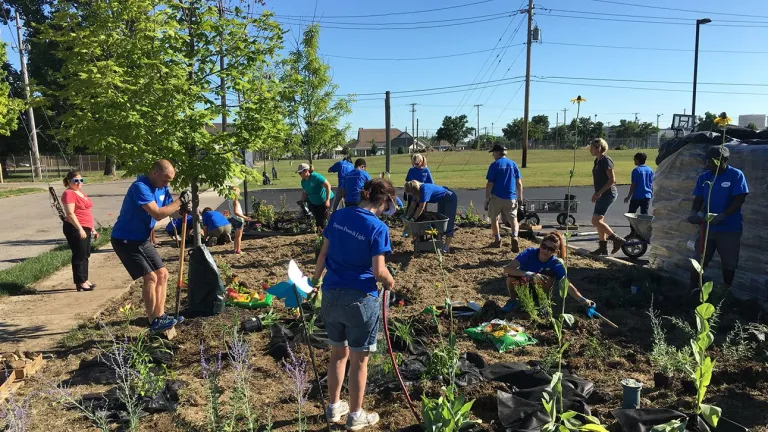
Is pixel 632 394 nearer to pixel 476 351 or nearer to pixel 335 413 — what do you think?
pixel 476 351

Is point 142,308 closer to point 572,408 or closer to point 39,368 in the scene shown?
point 39,368

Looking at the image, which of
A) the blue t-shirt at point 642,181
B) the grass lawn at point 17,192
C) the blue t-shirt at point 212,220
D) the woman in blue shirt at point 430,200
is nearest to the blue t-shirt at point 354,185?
the woman in blue shirt at point 430,200

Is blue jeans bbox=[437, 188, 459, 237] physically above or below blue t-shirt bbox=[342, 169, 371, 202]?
below

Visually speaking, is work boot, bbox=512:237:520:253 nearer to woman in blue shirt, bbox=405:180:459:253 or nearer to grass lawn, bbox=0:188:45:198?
woman in blue shirt, bbox=405:180:459:253

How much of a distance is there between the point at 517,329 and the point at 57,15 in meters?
5.62

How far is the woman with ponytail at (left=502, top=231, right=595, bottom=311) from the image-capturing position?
5.06m

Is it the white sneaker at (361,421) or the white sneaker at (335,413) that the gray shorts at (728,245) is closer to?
the white sneaker at (361,421)

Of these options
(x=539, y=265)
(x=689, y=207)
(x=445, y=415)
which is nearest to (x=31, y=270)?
(x=539, y=265)

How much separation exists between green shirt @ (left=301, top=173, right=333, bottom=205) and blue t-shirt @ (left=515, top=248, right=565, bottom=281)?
4823 mm

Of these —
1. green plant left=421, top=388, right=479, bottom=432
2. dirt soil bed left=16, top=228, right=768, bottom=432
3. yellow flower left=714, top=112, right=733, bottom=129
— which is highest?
yellow flower left=714, top=112, right=733, bottom=129

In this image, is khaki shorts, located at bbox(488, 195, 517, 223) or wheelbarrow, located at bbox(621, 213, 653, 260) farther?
khaki shorts, located at bbox(488, 195, 517, 223)

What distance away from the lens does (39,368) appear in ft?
13.6

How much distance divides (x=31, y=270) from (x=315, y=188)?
4677mm

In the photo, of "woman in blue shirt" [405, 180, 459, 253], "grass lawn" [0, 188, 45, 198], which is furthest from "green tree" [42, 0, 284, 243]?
"grass lawn" [0, 188, 45, 198]
